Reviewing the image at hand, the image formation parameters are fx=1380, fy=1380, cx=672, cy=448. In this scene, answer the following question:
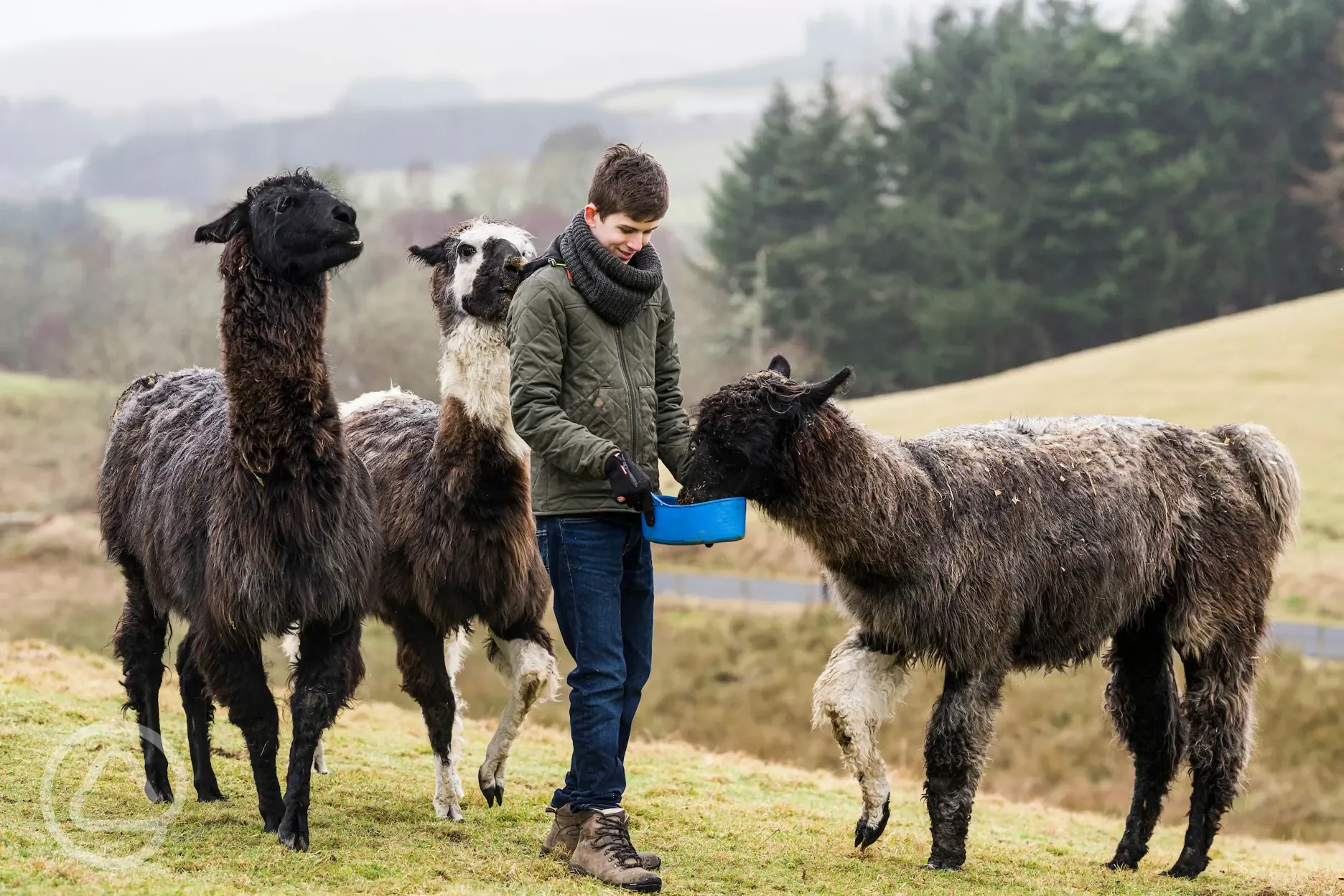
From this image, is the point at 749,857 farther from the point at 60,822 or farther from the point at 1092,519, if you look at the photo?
the point at 60,822

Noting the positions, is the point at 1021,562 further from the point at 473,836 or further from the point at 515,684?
the point at 473,836

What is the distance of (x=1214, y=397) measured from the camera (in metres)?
28.3

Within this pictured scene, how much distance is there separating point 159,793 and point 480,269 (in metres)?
2.79

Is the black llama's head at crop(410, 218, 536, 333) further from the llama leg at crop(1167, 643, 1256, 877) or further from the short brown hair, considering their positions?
the llama leg at crop(1167, 643, 1256, 877)

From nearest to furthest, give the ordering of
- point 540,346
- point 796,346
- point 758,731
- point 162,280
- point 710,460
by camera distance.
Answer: point 540,346, point 710,460, point 758,731, point 162,280, point 796,346

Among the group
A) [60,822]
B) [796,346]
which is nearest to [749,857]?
[60,822]

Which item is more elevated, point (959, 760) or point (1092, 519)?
point (1092, 519)

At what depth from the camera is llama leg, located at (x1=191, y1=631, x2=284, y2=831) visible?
551cm

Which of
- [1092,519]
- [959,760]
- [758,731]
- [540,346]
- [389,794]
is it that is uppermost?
[540,346]

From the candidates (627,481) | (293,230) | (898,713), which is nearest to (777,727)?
(898,713)

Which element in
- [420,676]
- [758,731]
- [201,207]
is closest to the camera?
[420,676]

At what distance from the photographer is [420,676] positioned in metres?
6.55

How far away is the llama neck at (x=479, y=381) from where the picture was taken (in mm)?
6250

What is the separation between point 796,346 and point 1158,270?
10.4 m
